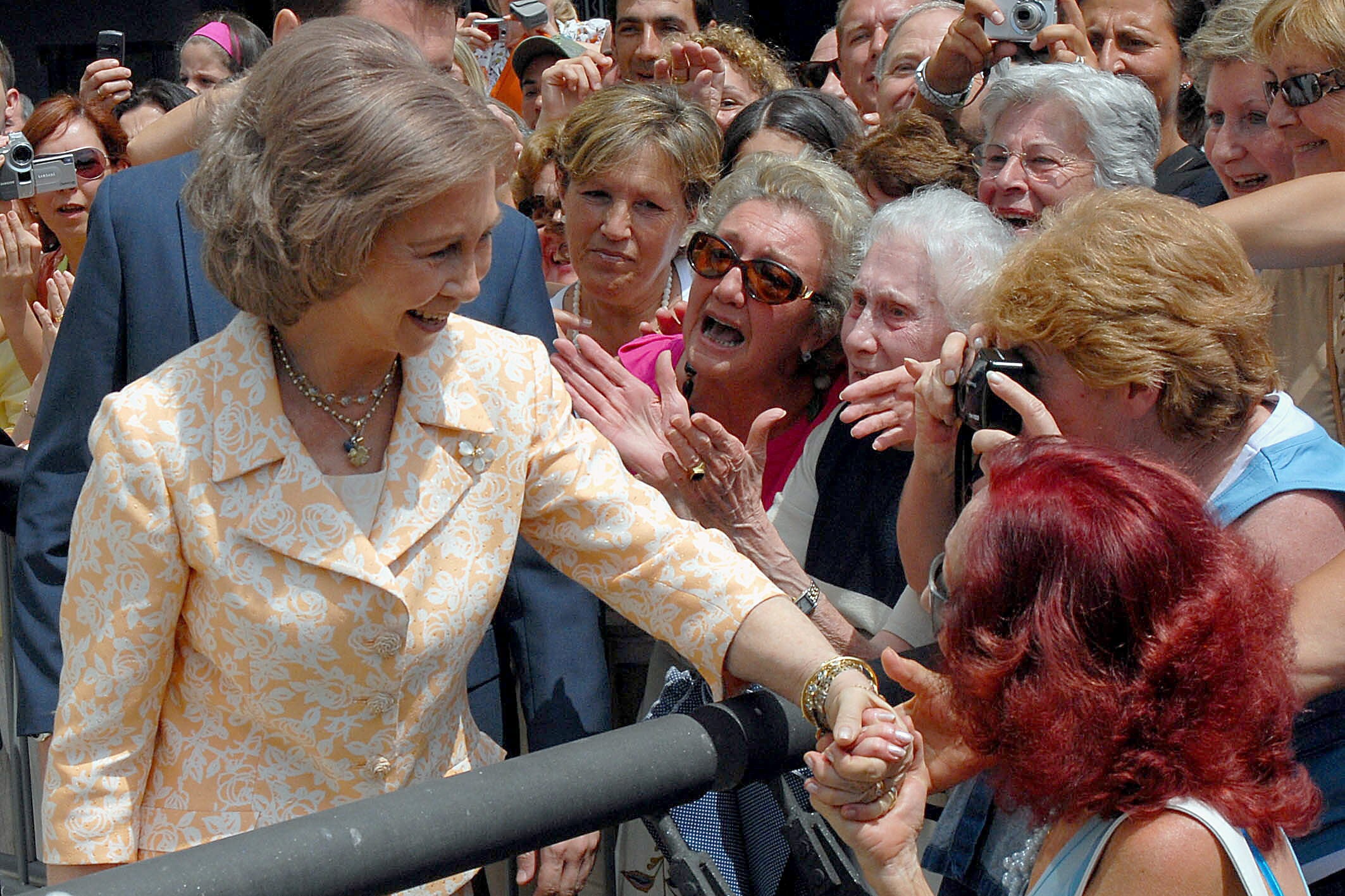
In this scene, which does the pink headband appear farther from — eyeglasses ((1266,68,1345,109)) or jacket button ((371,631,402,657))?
Result: jacket button ((371,631,402,657))

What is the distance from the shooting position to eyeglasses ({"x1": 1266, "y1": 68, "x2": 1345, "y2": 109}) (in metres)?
2.62

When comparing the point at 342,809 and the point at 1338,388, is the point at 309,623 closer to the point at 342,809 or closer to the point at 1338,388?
the point at 342,809

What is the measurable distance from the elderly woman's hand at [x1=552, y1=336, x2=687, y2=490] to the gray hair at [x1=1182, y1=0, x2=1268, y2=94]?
1.36 m

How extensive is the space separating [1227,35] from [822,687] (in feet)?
6.58

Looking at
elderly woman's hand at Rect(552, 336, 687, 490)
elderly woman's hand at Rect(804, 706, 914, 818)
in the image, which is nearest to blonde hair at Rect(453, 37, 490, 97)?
elderly woman's hand at Rect(552, 336, 687, 490)

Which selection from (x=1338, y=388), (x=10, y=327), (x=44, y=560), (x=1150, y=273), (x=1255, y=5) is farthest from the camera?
(x=10, y=327)

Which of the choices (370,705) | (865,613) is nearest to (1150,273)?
(865,613)

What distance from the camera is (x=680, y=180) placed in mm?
3525

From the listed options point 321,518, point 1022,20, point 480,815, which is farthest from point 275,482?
point 1022,20

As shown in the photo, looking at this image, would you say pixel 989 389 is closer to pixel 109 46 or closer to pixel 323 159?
pixel 323 159

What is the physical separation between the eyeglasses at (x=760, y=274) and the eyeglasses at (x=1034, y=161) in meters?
0.54

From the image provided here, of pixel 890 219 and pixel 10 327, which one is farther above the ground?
pixel 890 219

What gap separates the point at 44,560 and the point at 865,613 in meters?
1.35

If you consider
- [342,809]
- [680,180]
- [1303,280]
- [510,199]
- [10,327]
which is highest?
[342,809]
